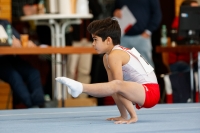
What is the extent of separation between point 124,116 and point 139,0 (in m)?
3.89

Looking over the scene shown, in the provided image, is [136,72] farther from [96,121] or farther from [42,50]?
[42,50]

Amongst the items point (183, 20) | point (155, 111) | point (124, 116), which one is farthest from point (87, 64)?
point (124, 116)

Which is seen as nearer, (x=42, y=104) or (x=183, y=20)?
(x=42, y=104)

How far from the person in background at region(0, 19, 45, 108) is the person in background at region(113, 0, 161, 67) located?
1651mm

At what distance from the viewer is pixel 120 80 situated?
151 inches

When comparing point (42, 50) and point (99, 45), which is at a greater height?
point (99, 45)

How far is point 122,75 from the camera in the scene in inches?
154

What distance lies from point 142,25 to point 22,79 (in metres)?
1.98

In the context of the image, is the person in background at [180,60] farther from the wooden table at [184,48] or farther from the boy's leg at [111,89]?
the boy's leg at [111,89]

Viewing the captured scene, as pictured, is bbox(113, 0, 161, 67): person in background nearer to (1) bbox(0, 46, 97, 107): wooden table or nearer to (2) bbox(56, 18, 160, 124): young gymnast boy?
(1) bbox(0, 46, 97, 107): wooden table

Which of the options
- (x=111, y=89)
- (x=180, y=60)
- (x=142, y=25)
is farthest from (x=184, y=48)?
(x=111, y=89)

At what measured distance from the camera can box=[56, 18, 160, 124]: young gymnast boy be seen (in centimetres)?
383

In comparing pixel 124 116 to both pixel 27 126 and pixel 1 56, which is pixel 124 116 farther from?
pixel 1 56

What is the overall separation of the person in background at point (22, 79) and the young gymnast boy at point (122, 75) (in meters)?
2.25
